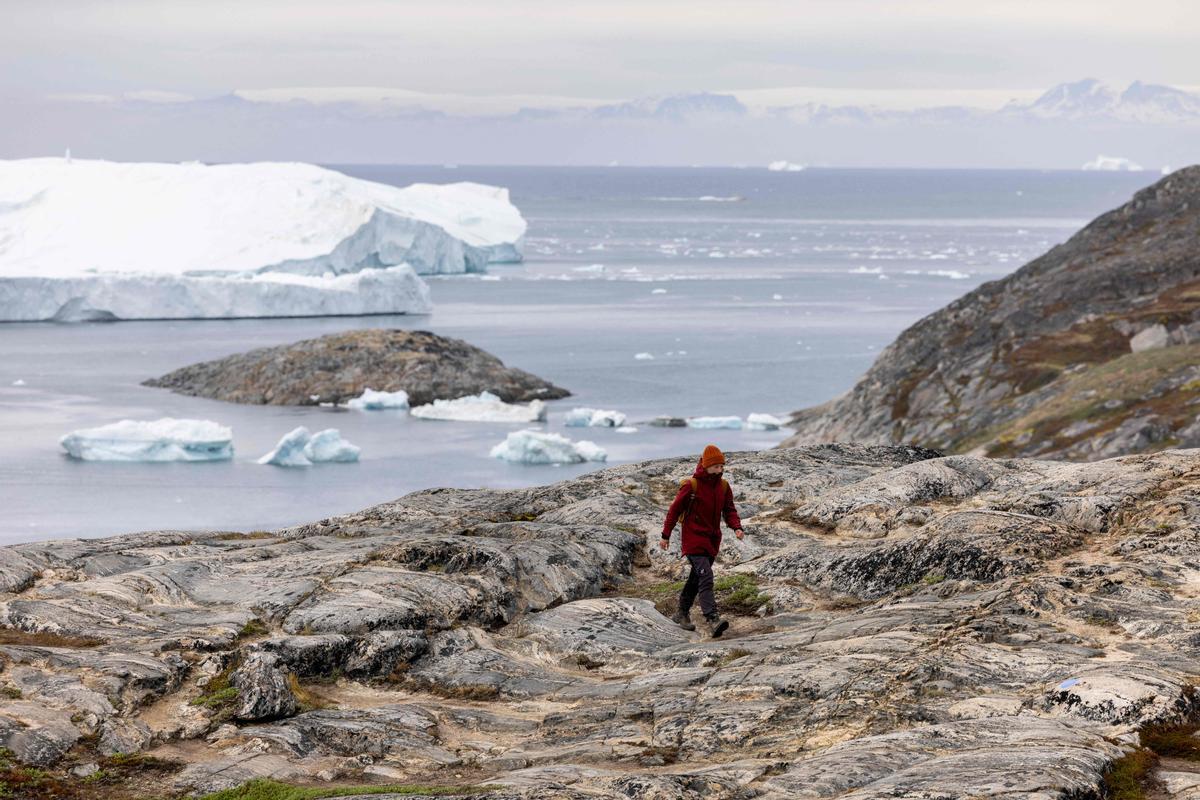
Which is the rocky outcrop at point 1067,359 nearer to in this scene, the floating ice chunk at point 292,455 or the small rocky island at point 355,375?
the small rocky island at point 355,375

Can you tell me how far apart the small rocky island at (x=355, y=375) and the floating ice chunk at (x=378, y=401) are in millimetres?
904

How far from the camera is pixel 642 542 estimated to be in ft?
62.2

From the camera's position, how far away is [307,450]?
189 ft

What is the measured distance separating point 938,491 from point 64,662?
475 inches

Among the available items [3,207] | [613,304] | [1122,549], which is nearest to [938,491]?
[1122,549]

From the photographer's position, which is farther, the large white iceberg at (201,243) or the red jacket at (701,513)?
the large white iceberg at (201,243)

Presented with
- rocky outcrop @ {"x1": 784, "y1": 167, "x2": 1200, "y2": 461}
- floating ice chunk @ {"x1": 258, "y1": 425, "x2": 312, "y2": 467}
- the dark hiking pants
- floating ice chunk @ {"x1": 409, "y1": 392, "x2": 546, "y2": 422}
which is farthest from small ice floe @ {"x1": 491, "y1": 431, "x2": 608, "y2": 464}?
the dark hiking pants

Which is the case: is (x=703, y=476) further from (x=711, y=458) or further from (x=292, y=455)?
(x=292, y=455)

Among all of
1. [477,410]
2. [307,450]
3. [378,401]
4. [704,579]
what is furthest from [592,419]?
[704,579]

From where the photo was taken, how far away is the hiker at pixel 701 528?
51.1 ft

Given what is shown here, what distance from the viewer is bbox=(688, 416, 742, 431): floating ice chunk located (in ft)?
216

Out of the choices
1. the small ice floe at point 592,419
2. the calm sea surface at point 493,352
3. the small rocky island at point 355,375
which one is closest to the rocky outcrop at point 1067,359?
the calm sea surface at point 493,352

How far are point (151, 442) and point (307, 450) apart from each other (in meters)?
6.88

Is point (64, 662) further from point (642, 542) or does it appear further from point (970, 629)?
point (970, 629)
